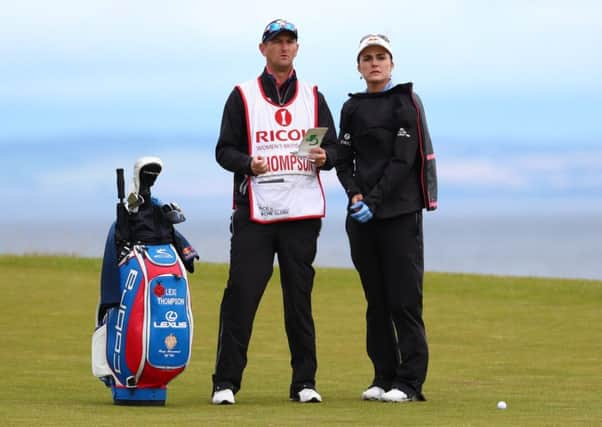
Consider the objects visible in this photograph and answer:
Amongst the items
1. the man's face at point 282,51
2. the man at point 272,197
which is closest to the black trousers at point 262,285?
the man at point 272,197

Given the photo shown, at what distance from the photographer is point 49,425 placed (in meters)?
7.05

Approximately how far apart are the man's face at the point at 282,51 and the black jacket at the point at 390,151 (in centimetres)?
48

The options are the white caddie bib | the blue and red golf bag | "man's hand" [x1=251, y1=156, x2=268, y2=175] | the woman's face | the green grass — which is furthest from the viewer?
the woman's face

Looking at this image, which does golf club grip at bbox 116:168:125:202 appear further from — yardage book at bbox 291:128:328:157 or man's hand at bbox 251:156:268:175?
yardage book at bbox 291:128:328:157

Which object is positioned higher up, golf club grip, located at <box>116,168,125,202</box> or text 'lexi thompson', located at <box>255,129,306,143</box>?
text 'lexi thompson', located at <box>255,129,306,143</box>

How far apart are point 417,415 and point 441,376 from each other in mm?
3630

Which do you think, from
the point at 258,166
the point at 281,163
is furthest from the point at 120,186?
the point at 281,163

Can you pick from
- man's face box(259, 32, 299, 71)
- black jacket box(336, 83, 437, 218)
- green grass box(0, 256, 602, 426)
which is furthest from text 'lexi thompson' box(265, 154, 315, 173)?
green grass box(0, 256, 602, 426)

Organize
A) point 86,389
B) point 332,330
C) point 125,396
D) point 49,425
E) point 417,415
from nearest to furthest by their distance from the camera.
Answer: point 49,425 → point 417,415 → point 125,396 → point 86,389 → point 332,330

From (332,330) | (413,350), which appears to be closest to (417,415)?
(413,350)

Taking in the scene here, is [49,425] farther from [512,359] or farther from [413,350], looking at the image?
[512,359]

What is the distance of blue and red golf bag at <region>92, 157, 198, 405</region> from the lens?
27.4 feet

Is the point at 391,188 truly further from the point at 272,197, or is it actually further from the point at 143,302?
the point at 143,302

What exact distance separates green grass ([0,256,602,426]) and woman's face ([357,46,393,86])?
2023mm
